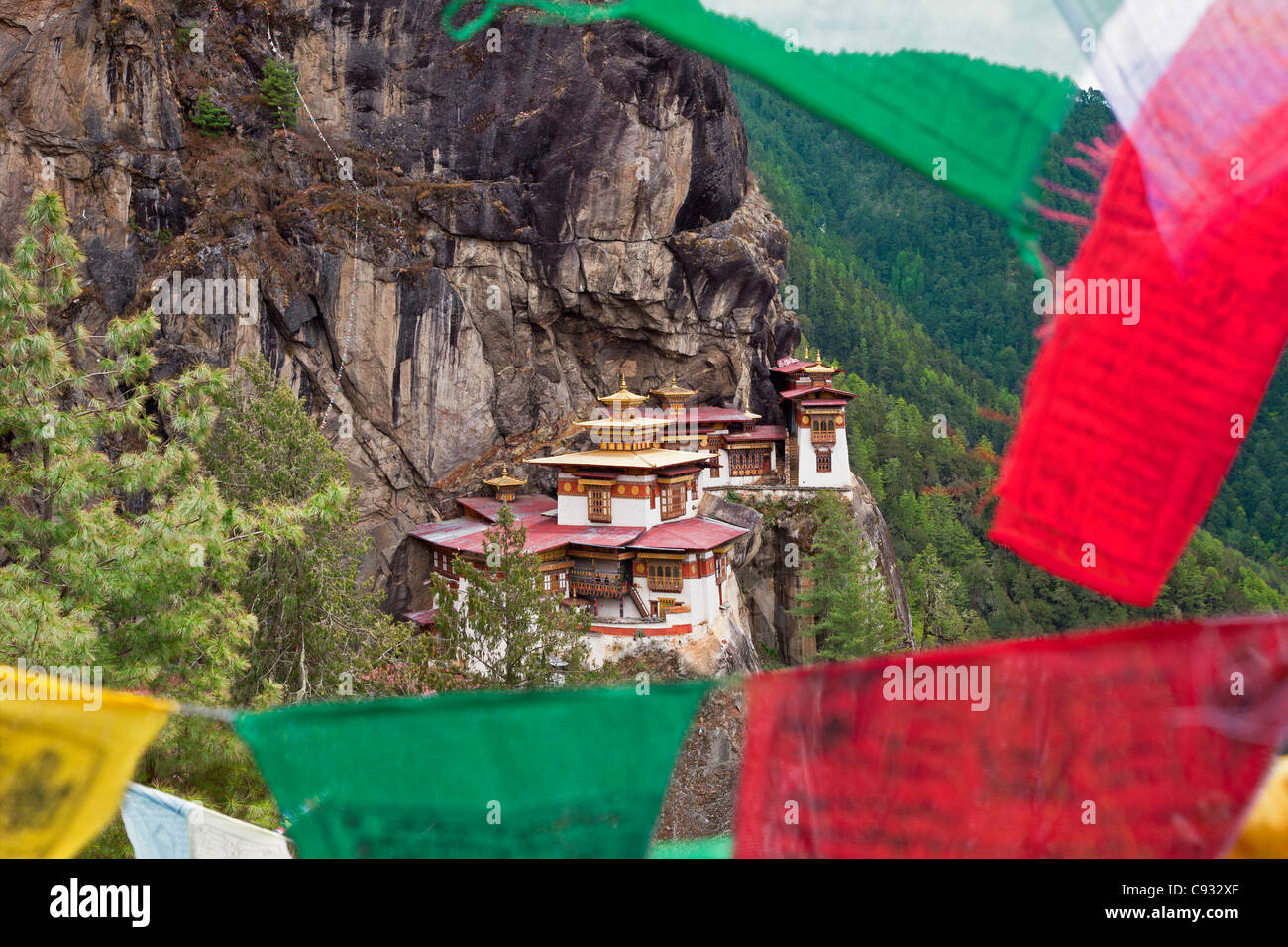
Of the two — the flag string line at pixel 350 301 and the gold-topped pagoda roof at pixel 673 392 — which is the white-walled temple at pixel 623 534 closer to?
the gold-topped pagoda roof at pixel 673 392

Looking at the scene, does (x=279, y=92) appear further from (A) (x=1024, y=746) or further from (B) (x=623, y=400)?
(A) (x=1024, y=746)

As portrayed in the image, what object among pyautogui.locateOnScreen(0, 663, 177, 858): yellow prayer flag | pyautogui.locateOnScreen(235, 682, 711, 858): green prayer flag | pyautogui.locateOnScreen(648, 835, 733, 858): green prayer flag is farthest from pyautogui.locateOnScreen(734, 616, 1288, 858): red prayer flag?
pyautogui.locateOnScreen(0, 663, 177, 858): yellow prayer flag

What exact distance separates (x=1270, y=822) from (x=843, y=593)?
17.7m

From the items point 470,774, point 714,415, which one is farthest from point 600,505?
point 470,774

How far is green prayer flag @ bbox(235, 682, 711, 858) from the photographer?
6.41ft

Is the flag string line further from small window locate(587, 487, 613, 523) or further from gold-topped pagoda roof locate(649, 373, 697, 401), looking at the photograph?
gold-topped pagoda roof locate(649, 373, 697, 401)

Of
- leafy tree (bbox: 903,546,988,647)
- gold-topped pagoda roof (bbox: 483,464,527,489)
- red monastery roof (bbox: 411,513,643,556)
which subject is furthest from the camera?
leafy tree (bbox: 903,546,988,647)

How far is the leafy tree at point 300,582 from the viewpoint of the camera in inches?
371

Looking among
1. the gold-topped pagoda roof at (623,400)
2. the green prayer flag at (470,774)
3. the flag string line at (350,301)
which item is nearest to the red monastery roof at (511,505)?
the gold-topped pagoda roof at (623,400)

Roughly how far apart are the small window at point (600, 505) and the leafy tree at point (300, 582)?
22.1 ft

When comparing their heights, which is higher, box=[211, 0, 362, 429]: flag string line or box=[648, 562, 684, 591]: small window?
box=[211, 0, 362, 429]: flag string line

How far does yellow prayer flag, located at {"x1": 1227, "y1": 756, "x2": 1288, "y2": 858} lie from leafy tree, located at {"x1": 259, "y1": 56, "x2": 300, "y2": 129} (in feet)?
72.9

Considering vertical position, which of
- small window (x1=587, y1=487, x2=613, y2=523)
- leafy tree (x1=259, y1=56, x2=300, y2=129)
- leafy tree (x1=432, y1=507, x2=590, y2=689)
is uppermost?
leafy tree (x1=259, y1=56, x2=300, y2=129)

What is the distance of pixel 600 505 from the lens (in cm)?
1830
